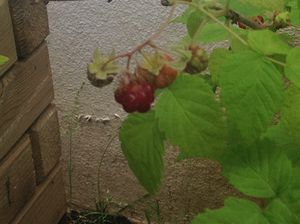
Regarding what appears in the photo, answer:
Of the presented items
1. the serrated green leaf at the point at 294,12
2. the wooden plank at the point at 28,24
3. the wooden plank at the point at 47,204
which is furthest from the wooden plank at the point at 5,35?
the serrated green leaf at the point at 294,12

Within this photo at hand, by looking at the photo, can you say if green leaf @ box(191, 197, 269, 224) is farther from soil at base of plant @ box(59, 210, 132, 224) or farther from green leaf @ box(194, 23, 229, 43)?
soil at base of plant @ box(59, 210, 132, 224)

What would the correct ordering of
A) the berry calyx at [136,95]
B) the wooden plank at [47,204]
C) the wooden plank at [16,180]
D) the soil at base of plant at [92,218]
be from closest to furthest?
the berry calyx at [136,95] < the wooden plank at [16,180] < the wooden plank at [47,204] < the soil at base of plant at [92,218]

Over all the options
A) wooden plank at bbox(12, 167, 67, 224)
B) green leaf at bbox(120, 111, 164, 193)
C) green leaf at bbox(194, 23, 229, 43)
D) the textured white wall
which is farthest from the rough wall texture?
green leaf at bbox(120, 111, 164, 193)

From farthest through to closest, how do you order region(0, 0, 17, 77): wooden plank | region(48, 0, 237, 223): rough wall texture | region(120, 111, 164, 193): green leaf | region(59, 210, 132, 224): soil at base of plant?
region(59, 210, 132, 224): soil at base of plant, region(48, 0, 237, 223): rough wall texture, region(0, 0, 17, 77): wooden plank, region(120, 111, 164, 193): green leaf

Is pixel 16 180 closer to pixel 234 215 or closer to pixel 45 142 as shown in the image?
pixel 45 142

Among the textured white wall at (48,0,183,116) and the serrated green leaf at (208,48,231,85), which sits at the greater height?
the serrated green leaf at (208,48,231,85)

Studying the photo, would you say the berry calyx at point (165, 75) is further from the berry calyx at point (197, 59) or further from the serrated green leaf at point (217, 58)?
the serrated green leaf at point (217, 58)

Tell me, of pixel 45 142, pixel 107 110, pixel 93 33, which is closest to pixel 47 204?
pixel 45 142
